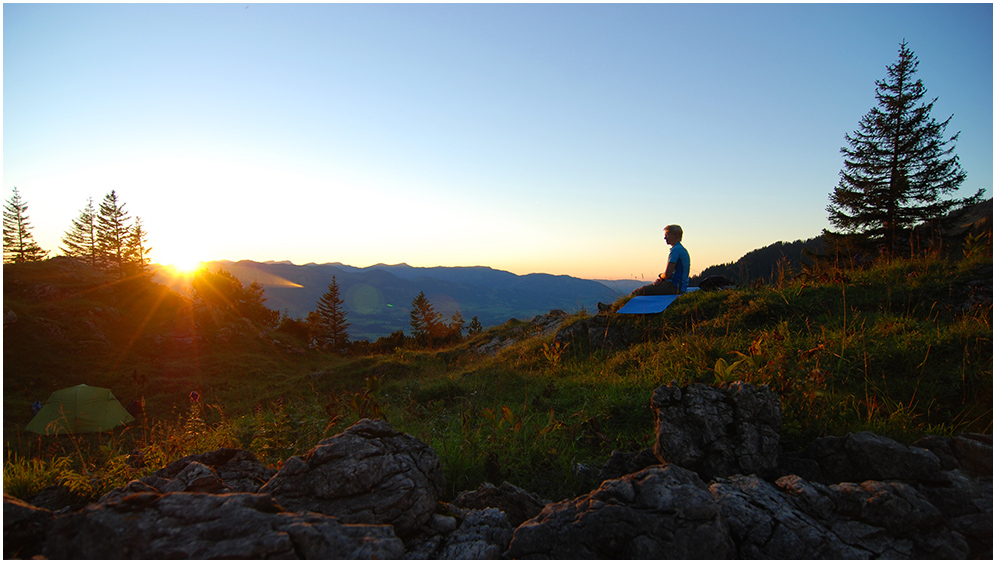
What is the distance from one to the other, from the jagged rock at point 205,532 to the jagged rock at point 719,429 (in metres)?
2.41

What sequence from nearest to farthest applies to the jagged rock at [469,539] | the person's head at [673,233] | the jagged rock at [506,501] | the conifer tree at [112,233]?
the jagged rock at [469,539] → the jagged rock at [506,501] → the person's head at [673,233] → the conifer tree at [112,233]

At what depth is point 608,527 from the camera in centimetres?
236

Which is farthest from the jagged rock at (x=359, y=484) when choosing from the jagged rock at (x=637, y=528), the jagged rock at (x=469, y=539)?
the jagged rock at (x=637, y=528)

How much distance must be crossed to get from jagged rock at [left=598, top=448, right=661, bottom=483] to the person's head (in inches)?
283

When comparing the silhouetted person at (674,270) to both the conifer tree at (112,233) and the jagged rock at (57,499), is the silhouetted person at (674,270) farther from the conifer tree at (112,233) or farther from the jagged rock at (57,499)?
the conifer tree at (112,233)

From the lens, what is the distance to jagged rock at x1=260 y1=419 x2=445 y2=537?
2.63 meters

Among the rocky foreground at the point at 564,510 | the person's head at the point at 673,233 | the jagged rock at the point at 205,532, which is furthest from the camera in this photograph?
the person's head at the point at 673,233

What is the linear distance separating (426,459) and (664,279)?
27.0ft

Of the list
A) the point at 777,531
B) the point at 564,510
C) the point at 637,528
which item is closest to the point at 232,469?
the point at 564,510

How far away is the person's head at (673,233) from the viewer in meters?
9.49

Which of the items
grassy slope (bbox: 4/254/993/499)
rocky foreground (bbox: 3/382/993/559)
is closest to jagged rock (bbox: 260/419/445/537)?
rocky foreground (bbox: 3/382/993/559)

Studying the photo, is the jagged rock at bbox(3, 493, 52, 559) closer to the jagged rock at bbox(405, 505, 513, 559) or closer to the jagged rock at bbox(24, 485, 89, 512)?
the jagged rock at bbox(24, 485, 89, 512)

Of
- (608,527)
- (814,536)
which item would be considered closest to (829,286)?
(814,536)

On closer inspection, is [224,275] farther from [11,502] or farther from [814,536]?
[814,536]
